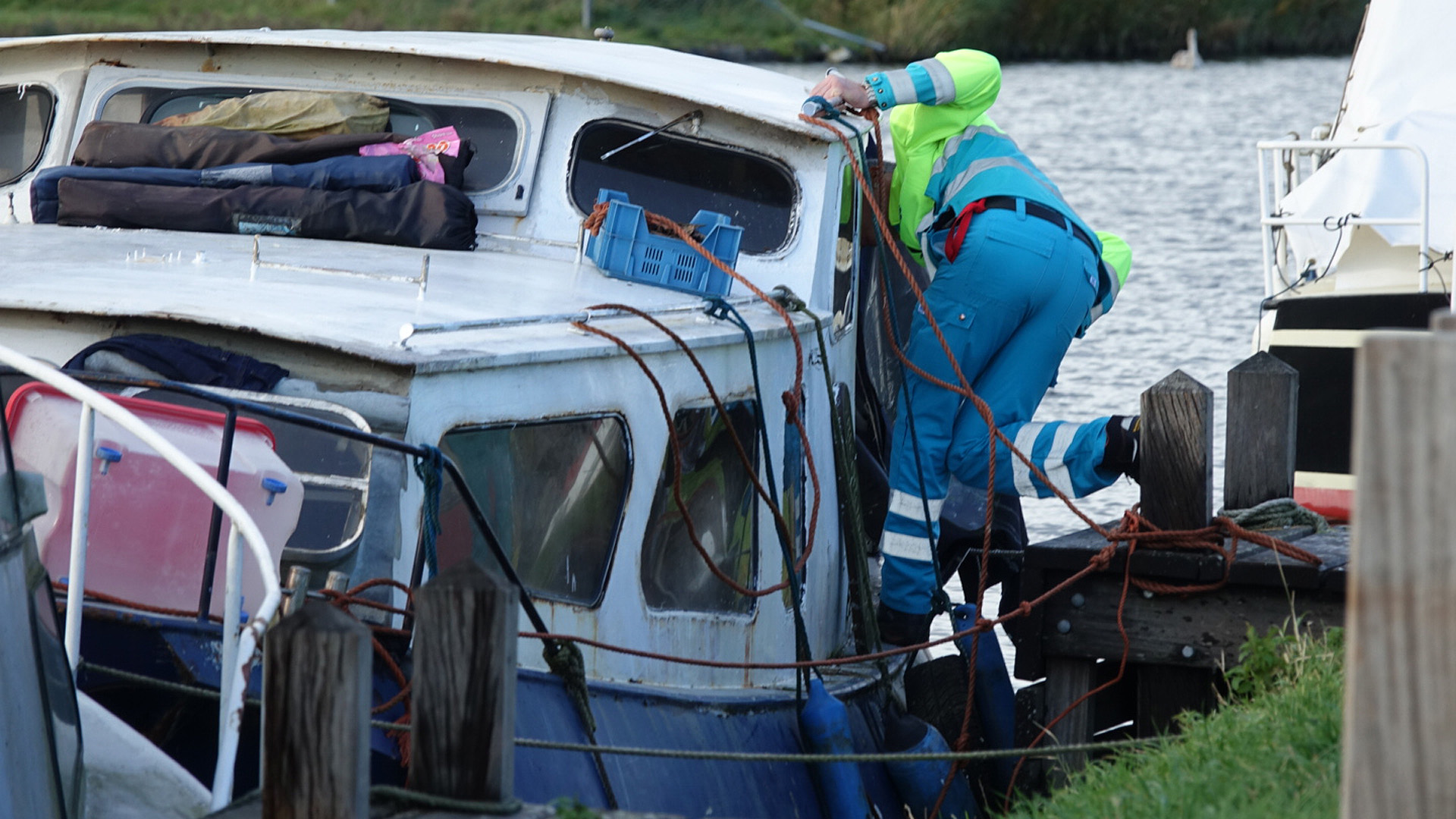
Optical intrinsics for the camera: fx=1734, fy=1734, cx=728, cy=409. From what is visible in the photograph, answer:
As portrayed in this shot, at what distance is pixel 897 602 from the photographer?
618 centimetres

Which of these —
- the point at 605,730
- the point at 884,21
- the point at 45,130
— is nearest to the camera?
the point at 605,730

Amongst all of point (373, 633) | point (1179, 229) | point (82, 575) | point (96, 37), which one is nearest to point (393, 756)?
point (373, 633)

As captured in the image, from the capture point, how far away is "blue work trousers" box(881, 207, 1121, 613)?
604 centimetres

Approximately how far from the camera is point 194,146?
222 inches

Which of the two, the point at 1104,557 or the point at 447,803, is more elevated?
the point at 447,803

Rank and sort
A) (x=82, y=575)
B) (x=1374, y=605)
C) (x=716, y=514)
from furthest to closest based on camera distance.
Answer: (x=716, y=514) < (x=82, y=575) < (x=1374, y=605)

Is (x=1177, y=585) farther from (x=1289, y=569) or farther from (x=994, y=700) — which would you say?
(x=994, y=700)

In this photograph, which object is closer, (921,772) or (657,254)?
(657,254)

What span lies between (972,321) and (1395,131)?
13.5 feet

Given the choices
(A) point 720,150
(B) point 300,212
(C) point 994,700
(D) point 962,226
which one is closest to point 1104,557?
(C) point 994,700

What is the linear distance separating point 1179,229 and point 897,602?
16429 mm

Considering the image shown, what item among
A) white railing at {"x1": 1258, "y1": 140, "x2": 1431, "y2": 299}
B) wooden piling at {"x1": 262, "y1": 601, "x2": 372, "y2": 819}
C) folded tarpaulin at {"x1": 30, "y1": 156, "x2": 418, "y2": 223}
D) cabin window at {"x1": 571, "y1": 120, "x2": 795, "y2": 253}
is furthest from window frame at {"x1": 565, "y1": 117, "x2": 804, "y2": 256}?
white railing at {"x1": 1258, "y1": 140, "x2": 1431, "y2": 299}

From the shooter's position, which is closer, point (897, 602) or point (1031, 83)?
point (897, 602)

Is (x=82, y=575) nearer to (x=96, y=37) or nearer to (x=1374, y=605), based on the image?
(x=1374, y=605)
